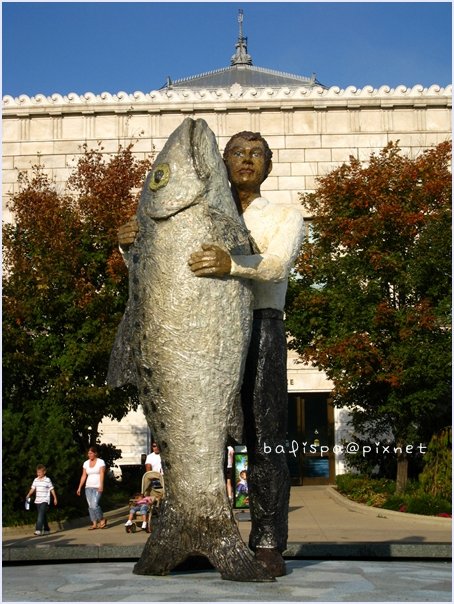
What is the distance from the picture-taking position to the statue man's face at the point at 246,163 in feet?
21.6

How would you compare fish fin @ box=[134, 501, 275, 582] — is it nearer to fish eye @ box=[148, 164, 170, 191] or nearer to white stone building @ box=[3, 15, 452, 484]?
fish eye @ box=[148, 164, 170, 191]

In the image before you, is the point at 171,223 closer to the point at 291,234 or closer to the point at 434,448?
the point at 291,234

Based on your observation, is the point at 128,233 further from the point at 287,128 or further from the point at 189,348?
the point at 287,128

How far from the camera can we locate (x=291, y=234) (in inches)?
242

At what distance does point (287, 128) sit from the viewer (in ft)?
90.7

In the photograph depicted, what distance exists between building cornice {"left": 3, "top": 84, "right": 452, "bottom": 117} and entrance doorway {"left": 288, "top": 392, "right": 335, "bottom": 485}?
804 cm

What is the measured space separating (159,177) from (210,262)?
0.64m

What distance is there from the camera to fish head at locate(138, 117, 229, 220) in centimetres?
583

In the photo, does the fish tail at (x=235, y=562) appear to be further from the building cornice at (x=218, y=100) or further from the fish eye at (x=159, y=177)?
the building cornice at (x=218, y=100)

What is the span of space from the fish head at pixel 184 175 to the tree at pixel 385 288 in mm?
13431

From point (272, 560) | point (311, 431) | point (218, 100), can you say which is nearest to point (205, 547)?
point (272, 560)

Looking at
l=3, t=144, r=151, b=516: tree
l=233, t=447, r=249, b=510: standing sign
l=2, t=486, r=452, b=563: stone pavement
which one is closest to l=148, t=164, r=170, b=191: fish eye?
l=2, t=486, r=452, b=563: stone pavement

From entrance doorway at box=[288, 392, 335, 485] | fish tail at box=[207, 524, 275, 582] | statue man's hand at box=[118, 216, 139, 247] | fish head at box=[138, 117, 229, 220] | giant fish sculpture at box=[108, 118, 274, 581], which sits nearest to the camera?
fish tail at box=[207, 524, 275, 582]

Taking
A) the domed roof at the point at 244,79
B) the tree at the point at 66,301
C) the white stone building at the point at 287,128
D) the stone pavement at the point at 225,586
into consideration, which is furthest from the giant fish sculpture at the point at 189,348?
the domed roof at the point at 244,79
